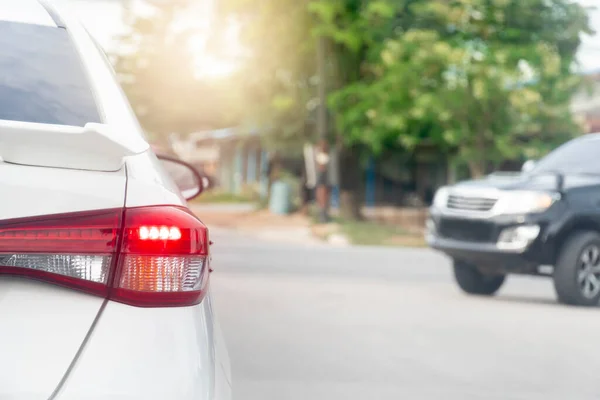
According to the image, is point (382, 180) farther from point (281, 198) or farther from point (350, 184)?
point (350, 184)

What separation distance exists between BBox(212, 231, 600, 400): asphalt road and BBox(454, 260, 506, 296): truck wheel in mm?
182

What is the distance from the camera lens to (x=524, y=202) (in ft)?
41.2

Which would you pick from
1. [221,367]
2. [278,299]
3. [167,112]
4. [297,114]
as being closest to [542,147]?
[297,114]

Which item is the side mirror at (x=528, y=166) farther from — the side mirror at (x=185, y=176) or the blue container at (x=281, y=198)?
the blue container at (x=281, y=198)

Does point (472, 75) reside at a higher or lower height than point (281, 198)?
higher

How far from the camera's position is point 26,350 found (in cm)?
253

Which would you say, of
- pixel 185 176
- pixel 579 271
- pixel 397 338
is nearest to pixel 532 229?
pixel 579 271

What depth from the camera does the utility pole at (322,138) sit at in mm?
32406

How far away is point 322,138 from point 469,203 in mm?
19692

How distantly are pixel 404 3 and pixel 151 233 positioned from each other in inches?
1201

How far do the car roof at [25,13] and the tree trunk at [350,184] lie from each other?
106 feet

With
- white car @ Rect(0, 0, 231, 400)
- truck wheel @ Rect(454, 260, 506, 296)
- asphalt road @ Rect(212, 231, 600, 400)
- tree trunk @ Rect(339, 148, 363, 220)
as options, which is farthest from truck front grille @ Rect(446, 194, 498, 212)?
tree trunk @ Rect(339, 148, 363, 220)

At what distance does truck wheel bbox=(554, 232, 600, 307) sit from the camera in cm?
1223

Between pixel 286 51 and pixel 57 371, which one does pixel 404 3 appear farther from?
pixel 57 371
